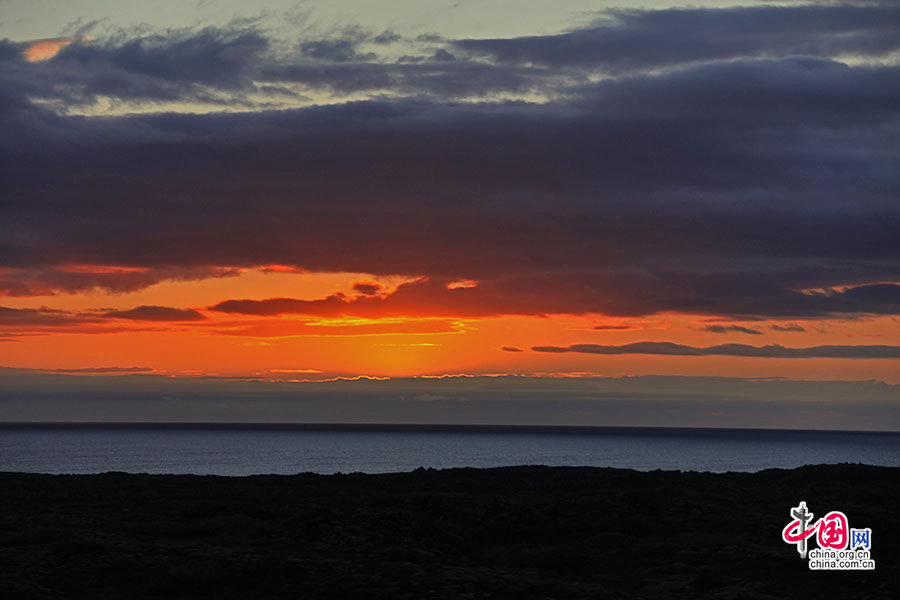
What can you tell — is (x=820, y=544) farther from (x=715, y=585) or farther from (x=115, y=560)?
(x=115, y=560)

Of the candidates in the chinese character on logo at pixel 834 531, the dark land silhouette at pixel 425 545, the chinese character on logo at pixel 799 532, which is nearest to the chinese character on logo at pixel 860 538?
the chinese character on logo at pixel 834 531

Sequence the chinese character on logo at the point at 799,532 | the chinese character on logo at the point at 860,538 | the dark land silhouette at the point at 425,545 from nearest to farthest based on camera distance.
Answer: the dark land silhouette at the point at 425,545, the chinese character on logo at the point at 799,532, the chinese character on logo at the point at 860,538

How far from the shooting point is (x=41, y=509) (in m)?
44.4

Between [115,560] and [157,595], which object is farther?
[115,560]

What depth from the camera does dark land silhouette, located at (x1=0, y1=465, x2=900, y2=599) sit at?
26312 mm

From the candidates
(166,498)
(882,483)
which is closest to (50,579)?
(166,498)

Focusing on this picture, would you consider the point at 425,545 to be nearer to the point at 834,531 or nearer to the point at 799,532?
the point at 799,532

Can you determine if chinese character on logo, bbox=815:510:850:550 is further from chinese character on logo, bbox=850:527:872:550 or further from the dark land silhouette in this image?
the dark land silhouette

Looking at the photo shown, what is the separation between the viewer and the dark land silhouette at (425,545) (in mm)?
26312

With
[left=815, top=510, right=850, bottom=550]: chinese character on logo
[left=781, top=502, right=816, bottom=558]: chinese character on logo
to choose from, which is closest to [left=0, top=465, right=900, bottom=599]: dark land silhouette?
[left=781, top=502, right=816, bottom=558]: chinese character on logo

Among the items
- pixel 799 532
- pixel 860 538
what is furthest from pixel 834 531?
pixel 799 532

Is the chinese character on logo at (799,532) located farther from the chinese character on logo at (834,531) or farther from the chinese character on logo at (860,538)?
the chinese character on logo at (860,538)

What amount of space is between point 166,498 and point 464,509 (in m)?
17.2

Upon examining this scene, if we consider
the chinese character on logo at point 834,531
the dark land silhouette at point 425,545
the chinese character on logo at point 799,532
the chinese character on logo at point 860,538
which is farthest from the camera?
the chinese character on logo at point 860,538
